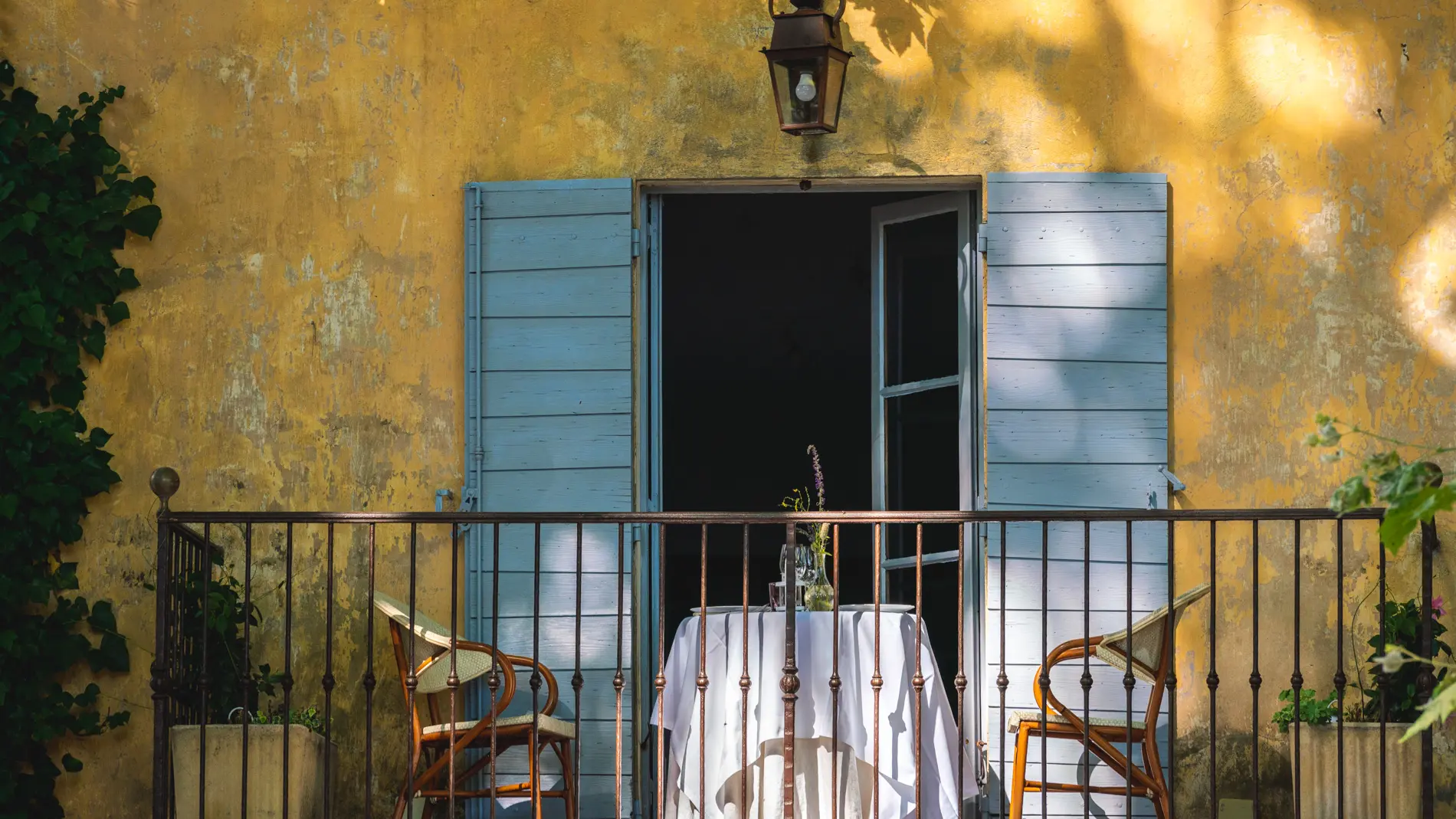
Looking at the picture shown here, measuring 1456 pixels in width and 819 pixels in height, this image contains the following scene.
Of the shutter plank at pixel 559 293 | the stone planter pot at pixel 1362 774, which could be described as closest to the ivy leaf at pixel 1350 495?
the stone planter pot at pixel 1362 774

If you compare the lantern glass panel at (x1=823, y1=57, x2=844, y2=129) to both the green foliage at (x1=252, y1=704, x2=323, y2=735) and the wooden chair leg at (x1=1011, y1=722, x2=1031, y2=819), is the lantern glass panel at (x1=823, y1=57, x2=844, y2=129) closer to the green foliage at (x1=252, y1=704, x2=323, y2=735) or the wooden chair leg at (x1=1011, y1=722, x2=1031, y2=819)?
the wooden chair leg at (x1=1011, y1=722, x2=1031, y2=819)

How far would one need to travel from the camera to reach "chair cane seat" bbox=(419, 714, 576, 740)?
4.73 m

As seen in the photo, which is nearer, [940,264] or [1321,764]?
[1321,764]

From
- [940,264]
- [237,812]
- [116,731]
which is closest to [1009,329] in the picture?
[940,264]

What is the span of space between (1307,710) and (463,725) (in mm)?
2572

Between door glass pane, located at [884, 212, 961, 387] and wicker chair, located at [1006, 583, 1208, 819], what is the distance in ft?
4.14

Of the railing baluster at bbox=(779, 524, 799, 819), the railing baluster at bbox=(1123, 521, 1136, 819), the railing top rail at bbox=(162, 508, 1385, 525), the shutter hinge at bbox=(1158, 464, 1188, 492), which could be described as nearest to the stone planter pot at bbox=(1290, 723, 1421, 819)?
the railing baluster at bbox=(1123, 521, 1136, 819)

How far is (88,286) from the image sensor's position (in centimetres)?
561

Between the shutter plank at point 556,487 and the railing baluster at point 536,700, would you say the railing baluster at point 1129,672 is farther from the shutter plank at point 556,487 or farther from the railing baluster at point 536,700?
the shutter plank at point 556,487

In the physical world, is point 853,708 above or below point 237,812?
above

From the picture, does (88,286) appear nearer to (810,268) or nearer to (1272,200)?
(1272,200)

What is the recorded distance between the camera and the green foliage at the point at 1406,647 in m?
5.03

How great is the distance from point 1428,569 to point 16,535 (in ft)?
14.1

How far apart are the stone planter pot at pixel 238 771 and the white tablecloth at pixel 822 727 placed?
1080mm
